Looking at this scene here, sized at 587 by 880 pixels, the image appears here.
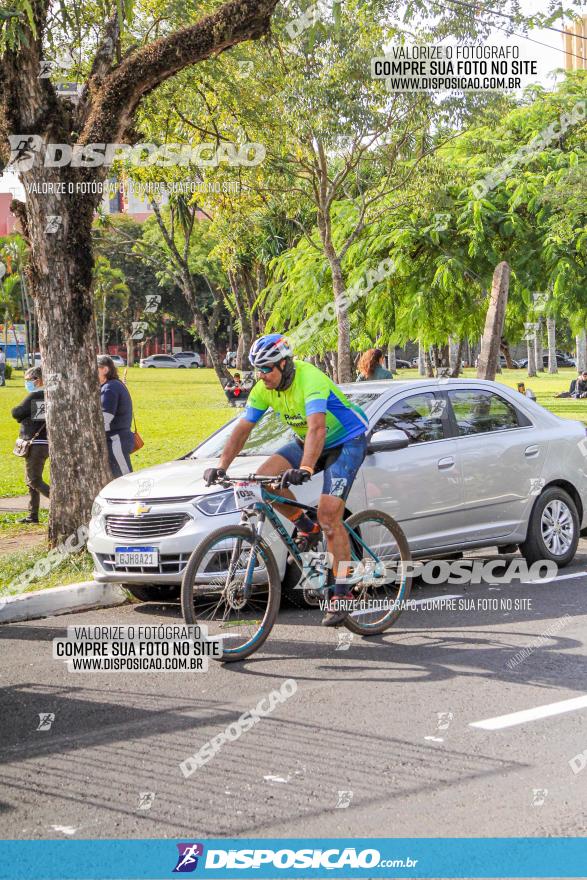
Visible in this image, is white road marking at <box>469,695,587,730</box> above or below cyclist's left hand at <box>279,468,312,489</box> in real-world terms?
below

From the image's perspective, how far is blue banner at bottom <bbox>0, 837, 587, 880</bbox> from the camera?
390cm

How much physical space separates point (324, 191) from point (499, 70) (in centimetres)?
341

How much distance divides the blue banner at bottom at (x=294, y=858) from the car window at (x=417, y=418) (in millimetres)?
5169

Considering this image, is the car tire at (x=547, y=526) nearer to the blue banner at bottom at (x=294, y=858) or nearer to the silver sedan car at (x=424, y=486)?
the silver sedan car at (x=424, y=486)

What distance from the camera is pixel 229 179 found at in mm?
18750

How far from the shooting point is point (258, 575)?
6879 millimetres

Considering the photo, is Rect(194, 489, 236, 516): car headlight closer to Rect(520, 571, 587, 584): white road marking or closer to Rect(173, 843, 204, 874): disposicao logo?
Rect(520, 571, 587, 584): white road marking

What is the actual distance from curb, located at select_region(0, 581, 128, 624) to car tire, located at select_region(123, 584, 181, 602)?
0.15 m

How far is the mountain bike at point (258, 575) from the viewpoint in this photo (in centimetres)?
677

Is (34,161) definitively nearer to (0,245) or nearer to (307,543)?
(307,543)

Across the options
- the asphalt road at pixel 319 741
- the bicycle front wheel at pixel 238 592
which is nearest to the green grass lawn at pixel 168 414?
the bicycle front wheel at pixel 238 592

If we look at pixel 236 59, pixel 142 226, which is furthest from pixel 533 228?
pixel 142 226

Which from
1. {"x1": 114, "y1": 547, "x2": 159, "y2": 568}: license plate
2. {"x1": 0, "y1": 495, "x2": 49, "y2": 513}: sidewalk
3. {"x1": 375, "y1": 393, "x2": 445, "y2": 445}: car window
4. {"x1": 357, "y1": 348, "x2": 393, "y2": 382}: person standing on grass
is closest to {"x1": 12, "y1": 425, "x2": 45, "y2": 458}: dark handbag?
{"x1": 0, "y1": 495, "x2": 49, "y2": 513}: sidewalk

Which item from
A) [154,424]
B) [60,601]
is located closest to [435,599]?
[60,601]
